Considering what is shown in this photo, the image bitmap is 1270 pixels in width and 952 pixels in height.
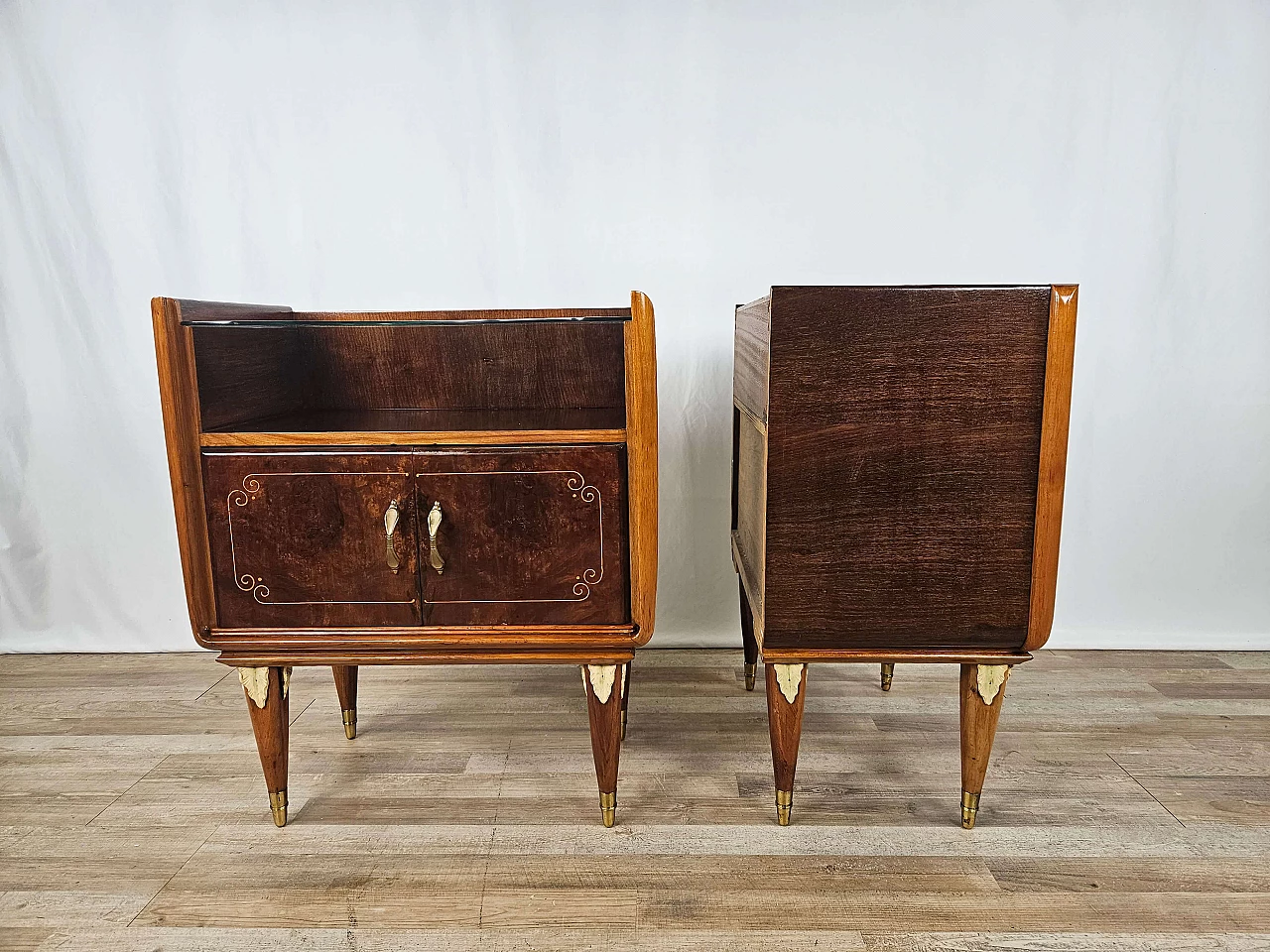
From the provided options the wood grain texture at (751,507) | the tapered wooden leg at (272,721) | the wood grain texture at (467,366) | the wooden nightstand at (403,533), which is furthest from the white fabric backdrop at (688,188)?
the tapered wooden leg at (272,721)

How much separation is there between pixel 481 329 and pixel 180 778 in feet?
3.64

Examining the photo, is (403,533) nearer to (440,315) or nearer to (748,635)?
(440,315)

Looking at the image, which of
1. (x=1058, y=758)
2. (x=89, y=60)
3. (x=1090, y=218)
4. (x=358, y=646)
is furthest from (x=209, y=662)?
(x=1090, y=218)

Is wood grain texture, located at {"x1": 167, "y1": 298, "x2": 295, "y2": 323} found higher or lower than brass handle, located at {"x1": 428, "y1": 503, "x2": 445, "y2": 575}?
higher

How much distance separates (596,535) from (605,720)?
1.12 feet

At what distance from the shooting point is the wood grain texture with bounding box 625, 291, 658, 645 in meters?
1.30

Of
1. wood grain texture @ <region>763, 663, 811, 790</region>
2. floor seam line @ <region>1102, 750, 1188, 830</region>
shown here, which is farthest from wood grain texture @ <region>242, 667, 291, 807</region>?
floor seam line @ <region>1102, 750, 1188, 830</region>

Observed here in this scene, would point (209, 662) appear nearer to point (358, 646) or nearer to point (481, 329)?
point (358, 646)

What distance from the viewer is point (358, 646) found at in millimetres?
1439

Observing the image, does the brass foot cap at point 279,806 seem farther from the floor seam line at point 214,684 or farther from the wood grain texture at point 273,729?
the floor seam line at point 214,684

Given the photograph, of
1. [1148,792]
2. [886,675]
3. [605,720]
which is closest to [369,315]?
[605,720]

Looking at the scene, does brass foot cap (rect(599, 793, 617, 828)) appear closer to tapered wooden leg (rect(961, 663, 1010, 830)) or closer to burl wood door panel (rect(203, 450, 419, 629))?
burl wood door panel (rect(203, 450, 419, 629))

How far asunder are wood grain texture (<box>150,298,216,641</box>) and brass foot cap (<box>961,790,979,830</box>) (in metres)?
1.35

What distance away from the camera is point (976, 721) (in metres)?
1.42
